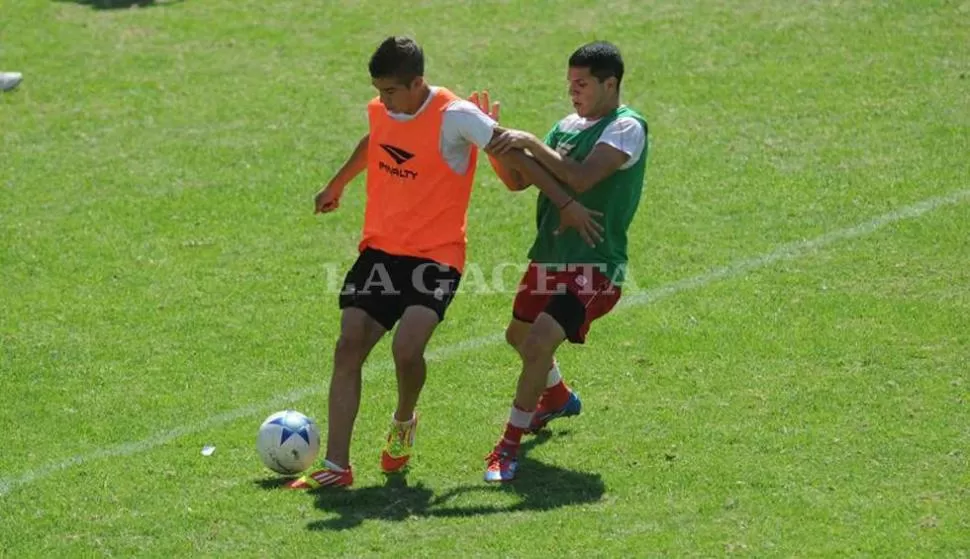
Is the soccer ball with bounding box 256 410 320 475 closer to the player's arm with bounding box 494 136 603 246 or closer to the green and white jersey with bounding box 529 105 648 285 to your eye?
the green and white jersey with bounding box 529 105 648 285

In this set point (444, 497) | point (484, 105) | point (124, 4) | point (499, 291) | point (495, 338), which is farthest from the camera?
point (124, 4)

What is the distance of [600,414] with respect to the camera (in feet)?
32.4

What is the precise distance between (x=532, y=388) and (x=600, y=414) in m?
0.92

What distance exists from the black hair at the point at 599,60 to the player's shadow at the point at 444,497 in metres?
2.07

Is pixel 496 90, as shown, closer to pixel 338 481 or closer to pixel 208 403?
pixel 208 403

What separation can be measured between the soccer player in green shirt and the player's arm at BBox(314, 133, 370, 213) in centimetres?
79

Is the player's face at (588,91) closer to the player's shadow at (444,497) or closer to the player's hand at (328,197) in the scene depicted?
the player's hand at (328,197)

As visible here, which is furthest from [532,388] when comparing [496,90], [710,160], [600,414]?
[496,90]

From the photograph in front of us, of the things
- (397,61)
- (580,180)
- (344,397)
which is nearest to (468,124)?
(397,61)

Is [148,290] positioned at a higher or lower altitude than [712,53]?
lower

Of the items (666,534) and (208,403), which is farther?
(208,403)

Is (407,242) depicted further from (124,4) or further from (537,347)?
(124,4)

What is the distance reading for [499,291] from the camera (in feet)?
39.2

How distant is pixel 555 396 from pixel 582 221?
127 centimetres
